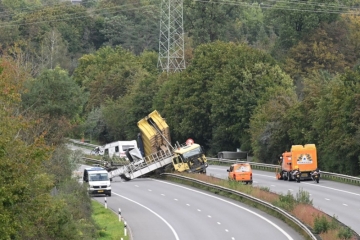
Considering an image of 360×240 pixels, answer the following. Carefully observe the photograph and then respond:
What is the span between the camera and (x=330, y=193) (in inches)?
1934

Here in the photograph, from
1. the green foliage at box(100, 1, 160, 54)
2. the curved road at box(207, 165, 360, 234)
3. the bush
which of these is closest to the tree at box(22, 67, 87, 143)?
the curved road at box(207, 165, 360, 234)

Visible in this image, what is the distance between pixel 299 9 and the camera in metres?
106

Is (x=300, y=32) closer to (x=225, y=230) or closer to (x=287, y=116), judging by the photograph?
(x=287, y=116)

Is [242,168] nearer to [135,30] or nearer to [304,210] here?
[304,210]

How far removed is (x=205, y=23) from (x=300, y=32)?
17028mm

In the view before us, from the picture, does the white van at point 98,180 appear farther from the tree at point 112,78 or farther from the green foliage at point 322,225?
the tree at point 112,78

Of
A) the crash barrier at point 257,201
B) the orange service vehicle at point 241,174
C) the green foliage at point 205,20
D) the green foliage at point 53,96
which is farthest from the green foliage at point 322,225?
the green foliage at point 205,20

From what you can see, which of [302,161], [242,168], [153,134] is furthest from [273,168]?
[242,168]

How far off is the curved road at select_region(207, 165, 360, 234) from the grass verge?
31.0 ft

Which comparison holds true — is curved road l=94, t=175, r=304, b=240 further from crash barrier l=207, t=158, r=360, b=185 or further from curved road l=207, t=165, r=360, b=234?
crash barrier l=207, t=158, r=360, b=185

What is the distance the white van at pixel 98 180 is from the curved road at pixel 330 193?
9816 mm

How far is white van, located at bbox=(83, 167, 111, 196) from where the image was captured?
53.7m

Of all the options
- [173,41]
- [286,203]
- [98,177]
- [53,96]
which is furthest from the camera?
[173,41]

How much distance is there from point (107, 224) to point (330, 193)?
46.9 ft
